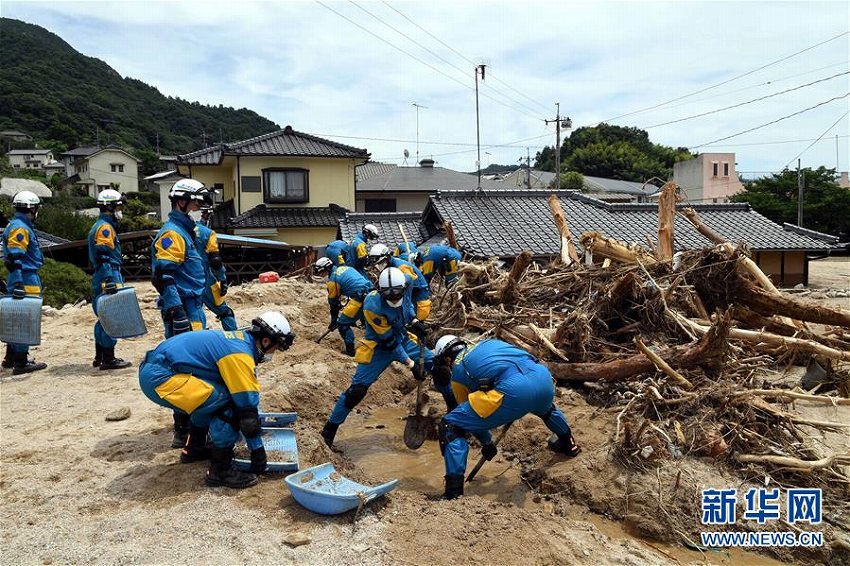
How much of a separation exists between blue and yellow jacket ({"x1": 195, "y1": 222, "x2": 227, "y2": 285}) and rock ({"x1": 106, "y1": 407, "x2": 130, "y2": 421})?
152 centimetres

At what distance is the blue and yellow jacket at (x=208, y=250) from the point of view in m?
5.96

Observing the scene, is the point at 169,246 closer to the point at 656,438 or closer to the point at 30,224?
the point at 30,224

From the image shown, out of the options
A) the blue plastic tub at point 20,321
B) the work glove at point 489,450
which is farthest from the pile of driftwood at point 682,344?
the blue plastic tub at point 20,321

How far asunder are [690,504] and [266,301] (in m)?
10.5

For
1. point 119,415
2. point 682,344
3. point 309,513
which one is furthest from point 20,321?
point 682,344

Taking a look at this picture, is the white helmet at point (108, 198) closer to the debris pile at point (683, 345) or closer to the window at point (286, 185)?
the debris pile at point (683, 345)

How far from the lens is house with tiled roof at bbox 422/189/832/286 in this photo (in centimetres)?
1445

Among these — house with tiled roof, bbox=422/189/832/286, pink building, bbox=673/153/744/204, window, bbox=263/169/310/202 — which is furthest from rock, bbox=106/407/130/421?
pink building, bbox=673/153/744/204

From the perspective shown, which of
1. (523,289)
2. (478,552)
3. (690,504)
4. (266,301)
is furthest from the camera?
(266,301)

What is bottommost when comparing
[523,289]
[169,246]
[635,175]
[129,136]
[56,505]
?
[56,505]

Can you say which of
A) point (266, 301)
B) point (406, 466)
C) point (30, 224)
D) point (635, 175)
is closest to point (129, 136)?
point (635, 175)

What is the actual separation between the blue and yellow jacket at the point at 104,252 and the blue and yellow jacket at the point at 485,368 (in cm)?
456

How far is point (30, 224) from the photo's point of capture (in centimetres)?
720

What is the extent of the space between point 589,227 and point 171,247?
40.1ft
